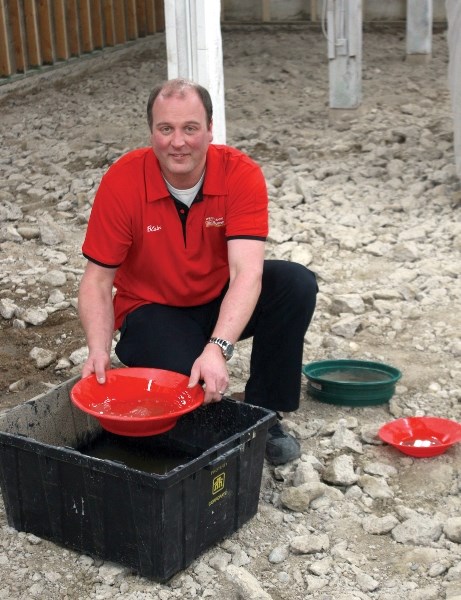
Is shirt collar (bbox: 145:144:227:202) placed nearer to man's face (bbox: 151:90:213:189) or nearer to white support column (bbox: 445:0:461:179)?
man's face (bbox: 151:90:213:189)

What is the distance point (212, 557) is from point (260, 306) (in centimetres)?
94

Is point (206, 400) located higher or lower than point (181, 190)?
lower

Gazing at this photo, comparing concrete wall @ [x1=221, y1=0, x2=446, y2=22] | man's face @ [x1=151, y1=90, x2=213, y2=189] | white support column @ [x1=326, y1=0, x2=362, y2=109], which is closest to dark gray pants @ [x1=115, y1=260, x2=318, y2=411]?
man's face @ [x1=151, y1=90, x2=213, y2=189]

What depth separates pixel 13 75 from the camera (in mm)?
9938

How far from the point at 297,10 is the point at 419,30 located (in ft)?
11.0

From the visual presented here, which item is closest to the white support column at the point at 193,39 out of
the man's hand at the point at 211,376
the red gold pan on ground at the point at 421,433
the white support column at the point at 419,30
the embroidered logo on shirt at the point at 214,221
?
the embroidered logo on shirt at the point at 214,221

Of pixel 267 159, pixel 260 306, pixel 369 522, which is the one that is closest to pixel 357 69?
pixel 267 159

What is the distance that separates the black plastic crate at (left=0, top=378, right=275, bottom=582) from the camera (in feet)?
9.27

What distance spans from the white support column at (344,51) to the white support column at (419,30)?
99.1 inches

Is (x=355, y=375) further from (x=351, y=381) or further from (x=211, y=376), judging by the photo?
(x=211, y=376)

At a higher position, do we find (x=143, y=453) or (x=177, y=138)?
(x=177, y=138)

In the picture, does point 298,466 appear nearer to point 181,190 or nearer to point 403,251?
point 181,190

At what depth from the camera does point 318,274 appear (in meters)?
5.48

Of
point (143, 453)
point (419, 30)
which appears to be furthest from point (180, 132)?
point (419, 30)
